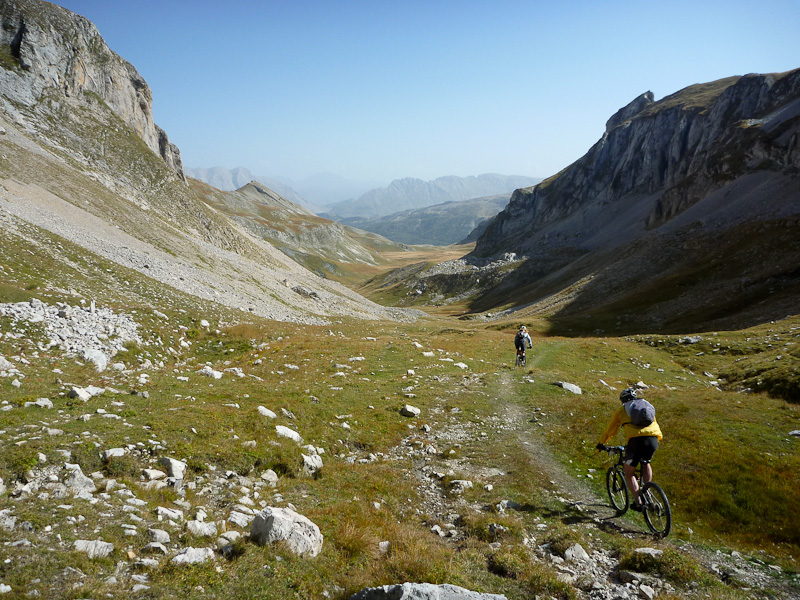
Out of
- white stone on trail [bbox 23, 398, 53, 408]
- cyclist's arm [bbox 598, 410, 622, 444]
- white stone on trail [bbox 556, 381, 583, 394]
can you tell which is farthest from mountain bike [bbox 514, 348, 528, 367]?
white stone on trail [bbox 23, 398, 53, 408]

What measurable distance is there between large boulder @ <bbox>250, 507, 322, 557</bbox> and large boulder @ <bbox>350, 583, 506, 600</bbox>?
77.7 inches

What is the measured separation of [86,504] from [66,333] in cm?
1507

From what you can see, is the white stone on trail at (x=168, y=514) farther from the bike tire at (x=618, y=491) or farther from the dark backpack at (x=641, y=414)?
the dark backpack at (x=641, y=414)

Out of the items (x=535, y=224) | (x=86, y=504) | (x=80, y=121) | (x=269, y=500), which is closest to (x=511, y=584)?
(x=269, y=500)

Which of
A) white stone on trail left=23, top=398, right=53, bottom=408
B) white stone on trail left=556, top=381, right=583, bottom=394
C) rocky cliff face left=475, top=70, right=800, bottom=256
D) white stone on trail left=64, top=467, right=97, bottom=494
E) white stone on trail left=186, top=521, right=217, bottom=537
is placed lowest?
white stone on trail left=556, top=381, right=583, bottom=394

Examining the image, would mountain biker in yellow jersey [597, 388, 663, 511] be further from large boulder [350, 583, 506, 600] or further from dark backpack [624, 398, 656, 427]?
large boulder [350, 583, 506, 600]

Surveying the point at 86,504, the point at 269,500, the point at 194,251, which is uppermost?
the point at 194,251

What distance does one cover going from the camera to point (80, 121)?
67.2 meters

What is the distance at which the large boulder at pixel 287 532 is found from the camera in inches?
Result: 313

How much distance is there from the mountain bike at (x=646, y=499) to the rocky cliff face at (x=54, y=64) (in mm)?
83815

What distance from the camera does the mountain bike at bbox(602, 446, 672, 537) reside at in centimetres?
1022

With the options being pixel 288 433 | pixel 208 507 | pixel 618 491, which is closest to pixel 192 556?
pixel 208 507

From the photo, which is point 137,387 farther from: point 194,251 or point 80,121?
point 80,121

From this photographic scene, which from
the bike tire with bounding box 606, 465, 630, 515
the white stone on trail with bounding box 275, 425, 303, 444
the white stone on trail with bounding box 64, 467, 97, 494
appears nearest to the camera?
the white stone on trail with bounding box 64, 467, 97, 494
